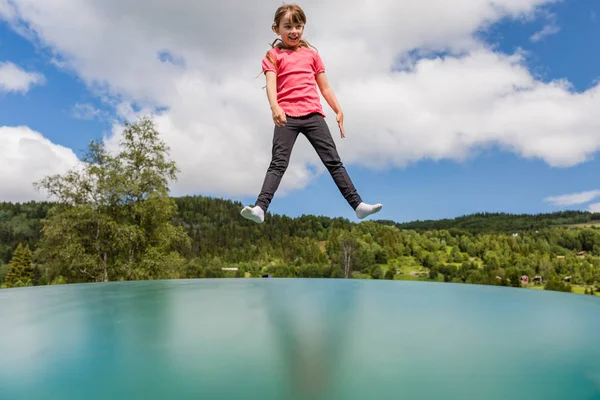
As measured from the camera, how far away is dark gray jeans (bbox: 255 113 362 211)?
2.64m

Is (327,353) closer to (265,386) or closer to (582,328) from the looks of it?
(265,386)

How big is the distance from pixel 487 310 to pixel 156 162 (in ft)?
51.1

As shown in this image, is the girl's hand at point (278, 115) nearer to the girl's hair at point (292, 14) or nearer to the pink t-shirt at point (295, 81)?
the pink t-shirt at point (295, 81)

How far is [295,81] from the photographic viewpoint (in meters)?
2.79

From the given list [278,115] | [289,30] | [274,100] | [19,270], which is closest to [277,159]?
[278,115]

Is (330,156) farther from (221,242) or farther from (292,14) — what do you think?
(221,242)

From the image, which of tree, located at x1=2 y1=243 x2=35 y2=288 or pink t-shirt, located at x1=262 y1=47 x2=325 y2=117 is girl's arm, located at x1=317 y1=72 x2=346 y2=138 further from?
tree, located at x1=2 y1=243 x2=35 y2=288

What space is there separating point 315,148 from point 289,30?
816 millimetres

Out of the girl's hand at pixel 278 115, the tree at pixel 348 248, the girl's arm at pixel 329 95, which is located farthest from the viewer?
the tree at pixel 348 248

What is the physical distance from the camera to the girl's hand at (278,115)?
2.61 metres

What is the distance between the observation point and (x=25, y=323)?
1.80 metres

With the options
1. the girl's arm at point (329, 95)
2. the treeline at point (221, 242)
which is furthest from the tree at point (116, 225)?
the girl's arm at point (329, 95)

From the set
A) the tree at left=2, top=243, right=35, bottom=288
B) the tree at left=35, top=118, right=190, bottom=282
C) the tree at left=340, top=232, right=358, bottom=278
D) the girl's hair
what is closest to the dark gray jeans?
the girl's hair

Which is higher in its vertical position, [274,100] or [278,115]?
[274,100]
